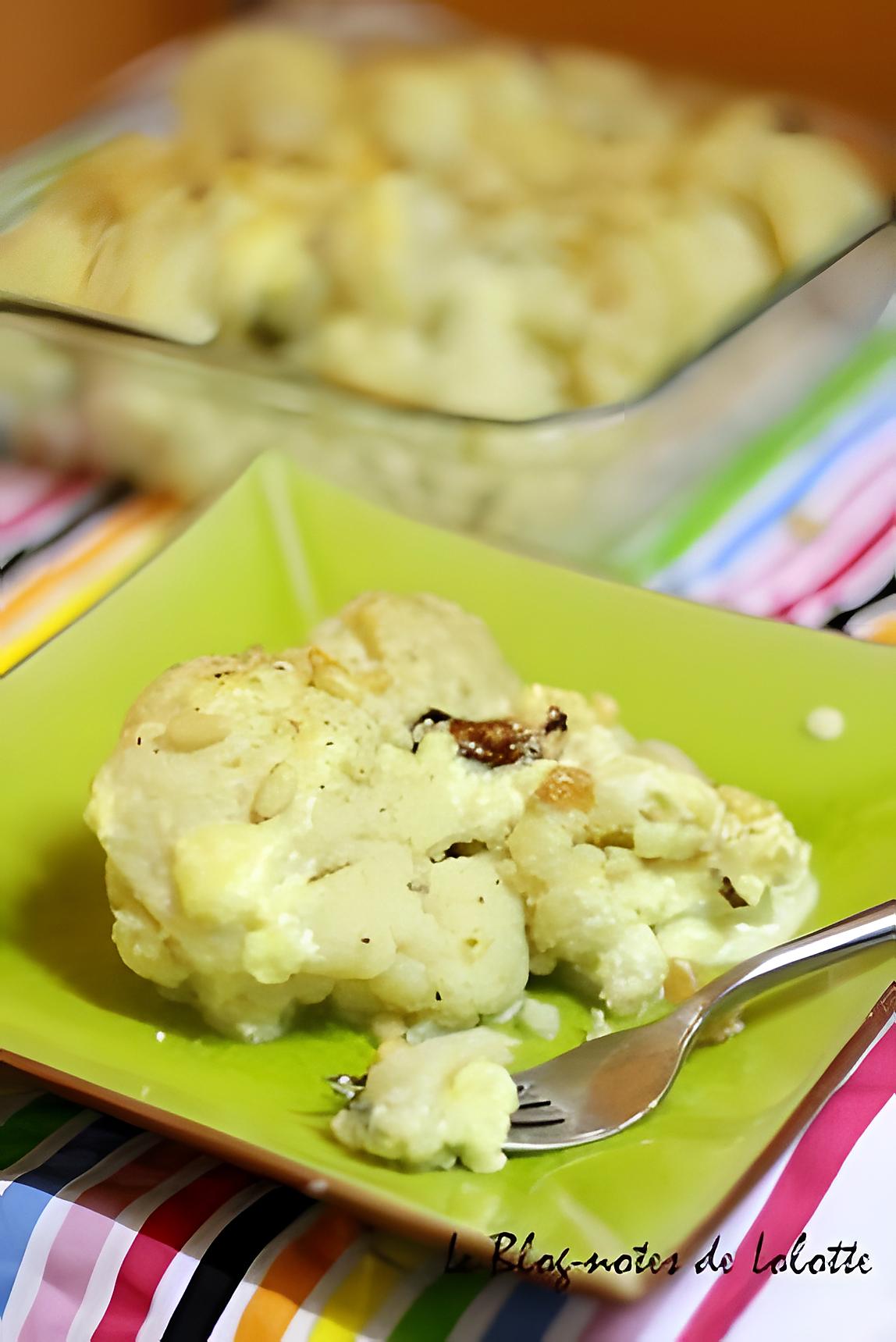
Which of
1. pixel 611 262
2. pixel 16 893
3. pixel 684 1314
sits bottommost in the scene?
pixel 684 1314

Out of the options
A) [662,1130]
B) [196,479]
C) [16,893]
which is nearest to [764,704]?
[662,1130]

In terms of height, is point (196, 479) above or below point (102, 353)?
below

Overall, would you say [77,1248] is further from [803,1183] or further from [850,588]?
[850,588]

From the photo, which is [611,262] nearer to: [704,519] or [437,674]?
[704,519]

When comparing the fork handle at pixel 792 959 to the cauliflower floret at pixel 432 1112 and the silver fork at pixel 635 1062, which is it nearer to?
the silver fork at pixel 635 1062

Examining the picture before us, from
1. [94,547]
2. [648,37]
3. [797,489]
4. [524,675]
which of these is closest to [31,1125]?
[524,675]

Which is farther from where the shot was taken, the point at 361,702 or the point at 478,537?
the point at 478,537
